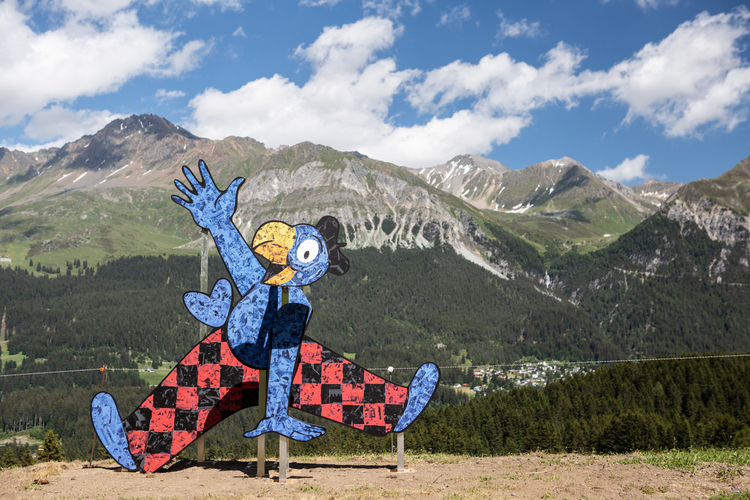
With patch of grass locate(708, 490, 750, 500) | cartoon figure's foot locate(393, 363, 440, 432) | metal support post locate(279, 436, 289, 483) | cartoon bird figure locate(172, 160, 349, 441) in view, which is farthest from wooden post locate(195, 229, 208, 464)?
patch of grass locate(708, 490, 750, 500)

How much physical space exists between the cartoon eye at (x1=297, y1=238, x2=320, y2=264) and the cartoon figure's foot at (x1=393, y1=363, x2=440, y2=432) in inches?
239

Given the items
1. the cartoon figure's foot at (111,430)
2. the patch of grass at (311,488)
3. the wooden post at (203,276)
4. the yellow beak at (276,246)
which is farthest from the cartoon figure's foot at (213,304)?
the patch of grass at (311,488)

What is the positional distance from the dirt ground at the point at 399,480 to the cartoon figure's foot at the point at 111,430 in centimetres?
58

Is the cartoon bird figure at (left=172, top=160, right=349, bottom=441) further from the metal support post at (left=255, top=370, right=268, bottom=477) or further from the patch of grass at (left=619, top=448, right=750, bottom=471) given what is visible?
the patch of grass at (left=619, top=448, right=750, bottom=471)

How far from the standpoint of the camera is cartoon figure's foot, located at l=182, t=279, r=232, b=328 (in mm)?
20719

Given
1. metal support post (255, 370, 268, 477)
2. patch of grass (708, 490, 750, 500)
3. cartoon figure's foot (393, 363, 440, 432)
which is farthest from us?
cartoon figure's foot (393, 363, 440, 432)

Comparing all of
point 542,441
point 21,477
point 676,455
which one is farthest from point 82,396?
point 676,455

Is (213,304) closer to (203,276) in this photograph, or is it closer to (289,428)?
(203,276)

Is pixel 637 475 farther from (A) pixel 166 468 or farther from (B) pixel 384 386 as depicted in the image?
(A) pixel 166 468

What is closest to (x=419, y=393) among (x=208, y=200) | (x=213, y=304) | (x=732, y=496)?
(x=213, y=304)

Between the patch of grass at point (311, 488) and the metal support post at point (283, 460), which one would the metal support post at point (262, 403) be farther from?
the patch of grass at point (311, 488)

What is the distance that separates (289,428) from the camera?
19047 mm

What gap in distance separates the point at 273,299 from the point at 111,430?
840 cm

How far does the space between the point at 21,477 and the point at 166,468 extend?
504 cm
